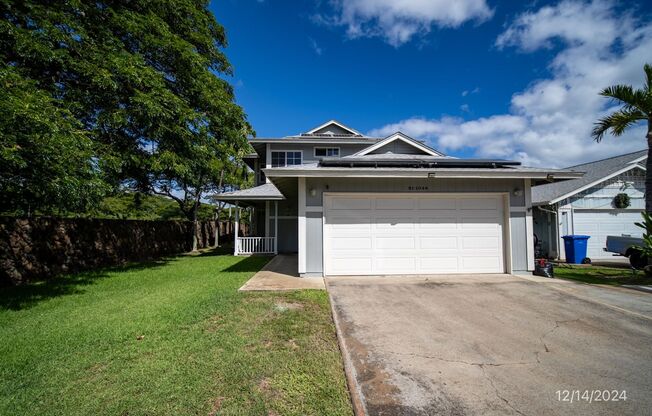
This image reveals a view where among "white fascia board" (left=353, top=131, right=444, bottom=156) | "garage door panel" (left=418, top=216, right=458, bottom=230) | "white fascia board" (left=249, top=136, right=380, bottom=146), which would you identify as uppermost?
"white fascia board" (left=249, top=136, right=380, bottom=146)

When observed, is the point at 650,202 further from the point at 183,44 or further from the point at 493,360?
the point at 183,44

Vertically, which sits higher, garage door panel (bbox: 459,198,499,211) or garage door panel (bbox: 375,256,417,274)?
garage door panel (bbox: 459,198,499,211)

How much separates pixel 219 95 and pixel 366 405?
1161cm

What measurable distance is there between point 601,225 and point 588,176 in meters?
2.97

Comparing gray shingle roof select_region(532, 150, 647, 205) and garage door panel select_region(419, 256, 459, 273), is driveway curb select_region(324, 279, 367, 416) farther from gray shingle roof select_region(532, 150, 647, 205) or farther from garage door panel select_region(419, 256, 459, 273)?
gray shingle roof select_region(532, 150, 647, 205)

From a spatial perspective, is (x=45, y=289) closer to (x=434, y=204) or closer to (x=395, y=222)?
(x=395, y=222)

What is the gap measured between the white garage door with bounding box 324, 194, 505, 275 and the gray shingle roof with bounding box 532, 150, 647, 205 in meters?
6.77

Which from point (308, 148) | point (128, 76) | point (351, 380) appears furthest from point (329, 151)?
point (351, 380)

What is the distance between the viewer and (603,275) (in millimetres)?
8625

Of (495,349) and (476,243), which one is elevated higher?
(476,243)

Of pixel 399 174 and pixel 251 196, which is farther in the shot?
pixel 251 196

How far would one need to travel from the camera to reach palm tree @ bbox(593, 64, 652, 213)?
8.03m

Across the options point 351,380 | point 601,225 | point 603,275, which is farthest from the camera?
point 601,225

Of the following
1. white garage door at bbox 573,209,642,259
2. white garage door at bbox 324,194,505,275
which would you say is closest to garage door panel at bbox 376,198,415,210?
white garage door at bbox 324,194,505,275
